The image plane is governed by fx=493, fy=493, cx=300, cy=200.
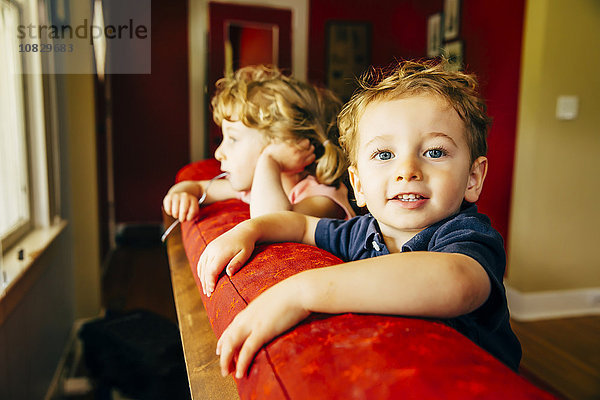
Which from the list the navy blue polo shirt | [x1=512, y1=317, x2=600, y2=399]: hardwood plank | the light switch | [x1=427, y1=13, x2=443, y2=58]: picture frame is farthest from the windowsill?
[x1=427, y1=13, x2=443, y2=58]: picture frame

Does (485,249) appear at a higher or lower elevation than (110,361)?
higher

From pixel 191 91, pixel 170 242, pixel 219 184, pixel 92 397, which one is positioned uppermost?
pixel 191 91

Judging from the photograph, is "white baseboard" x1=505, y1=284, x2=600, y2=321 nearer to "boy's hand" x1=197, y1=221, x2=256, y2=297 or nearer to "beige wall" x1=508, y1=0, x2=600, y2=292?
"beige wall" x1=508, y1=0, x2=600, y2=292

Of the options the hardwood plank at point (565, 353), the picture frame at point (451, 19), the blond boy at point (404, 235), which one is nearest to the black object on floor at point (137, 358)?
the blond boy at point (404, 235)

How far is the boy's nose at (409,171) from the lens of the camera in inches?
28.4

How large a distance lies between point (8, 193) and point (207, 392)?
4.90ft

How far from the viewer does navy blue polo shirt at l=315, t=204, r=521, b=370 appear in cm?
59

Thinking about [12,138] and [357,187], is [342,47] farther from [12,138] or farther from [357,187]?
[357,187]

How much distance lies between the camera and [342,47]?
509 cm

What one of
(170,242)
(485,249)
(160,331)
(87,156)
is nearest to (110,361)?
(160,331)

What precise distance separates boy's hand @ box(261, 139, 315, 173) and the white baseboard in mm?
2264

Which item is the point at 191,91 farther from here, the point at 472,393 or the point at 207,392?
the point at 472,393

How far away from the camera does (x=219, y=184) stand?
1560mm

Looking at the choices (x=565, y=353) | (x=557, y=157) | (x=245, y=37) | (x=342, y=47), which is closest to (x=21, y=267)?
(x=565, y=353)
